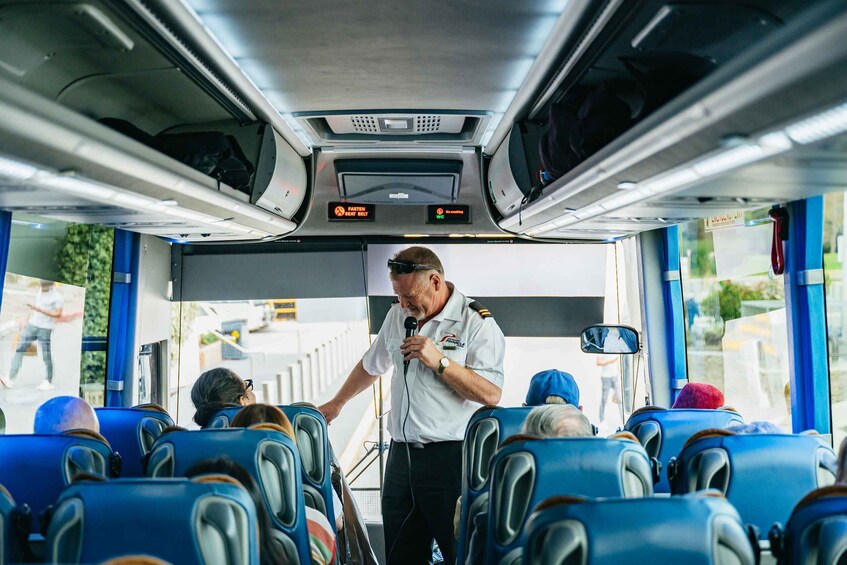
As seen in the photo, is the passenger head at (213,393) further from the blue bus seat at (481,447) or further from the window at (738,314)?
the window at (738,314)

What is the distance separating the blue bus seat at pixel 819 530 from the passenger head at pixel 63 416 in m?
3.54

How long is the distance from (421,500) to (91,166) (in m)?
3.01

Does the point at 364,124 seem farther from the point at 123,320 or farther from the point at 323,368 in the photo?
the point at 323,368

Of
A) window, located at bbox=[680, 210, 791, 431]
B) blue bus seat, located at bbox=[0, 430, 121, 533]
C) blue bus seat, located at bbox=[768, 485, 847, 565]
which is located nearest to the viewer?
blue bus seat, located at bbox=[768, 485, 847, 565]

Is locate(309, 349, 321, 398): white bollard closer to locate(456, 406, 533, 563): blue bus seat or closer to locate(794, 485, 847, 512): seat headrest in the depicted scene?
locate(456, 406, 533, 563): blue bus seat

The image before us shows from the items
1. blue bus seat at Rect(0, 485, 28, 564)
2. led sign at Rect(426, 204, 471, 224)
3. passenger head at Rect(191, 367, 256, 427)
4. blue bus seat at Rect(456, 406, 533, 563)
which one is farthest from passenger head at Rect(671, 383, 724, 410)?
blue bus seat at Rect(0, 485, 28, 564)

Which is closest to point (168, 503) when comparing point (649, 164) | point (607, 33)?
point (649, 164)

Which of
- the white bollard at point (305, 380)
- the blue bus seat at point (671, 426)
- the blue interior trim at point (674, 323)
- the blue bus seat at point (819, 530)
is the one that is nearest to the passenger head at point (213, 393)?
the blue bus seat at point (671, 426)

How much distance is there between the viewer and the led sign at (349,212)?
7.14 metres

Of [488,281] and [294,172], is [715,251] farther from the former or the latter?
[294,172]

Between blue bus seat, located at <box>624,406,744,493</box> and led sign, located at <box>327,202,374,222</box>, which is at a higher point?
led sign, located at <box>327,202,374,222</box>

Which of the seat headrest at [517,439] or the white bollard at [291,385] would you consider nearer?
the seat headrest at [517,439]

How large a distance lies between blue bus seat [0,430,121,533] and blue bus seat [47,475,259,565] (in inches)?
51.5

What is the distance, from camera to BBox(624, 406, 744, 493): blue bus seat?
13.6 ft
